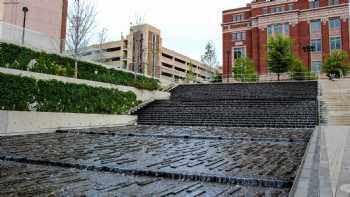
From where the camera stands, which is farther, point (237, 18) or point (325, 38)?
point (237, 18)

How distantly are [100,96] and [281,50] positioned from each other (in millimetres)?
25461

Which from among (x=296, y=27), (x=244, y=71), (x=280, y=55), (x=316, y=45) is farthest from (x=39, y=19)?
(x=316, y=45)

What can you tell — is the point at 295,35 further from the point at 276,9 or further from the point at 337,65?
the point at 337,65

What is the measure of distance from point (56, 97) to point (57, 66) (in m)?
2.36

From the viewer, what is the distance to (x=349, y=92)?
A: 18.5 metres

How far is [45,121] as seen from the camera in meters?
12.2

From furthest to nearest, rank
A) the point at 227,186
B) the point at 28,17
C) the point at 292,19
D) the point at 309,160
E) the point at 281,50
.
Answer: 1. the point at 292,19
2. the point at 281,50
3. the point at 28,17
4. the point at 309,160
5. the point at 227,186

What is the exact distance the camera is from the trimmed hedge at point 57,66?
12.5 meters

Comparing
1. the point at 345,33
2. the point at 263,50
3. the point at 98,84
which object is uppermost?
the point at 345,33

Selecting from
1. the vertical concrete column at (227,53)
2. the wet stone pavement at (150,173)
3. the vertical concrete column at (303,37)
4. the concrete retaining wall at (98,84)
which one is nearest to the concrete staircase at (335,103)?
the wet stone pavement at (150,173)

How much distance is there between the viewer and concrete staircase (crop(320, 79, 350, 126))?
13977mm

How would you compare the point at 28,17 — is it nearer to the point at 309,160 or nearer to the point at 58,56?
the point at 58,56

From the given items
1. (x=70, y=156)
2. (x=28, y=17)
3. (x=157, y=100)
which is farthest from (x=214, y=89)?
(x=70, y=156)

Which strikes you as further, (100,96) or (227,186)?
(100,96)
